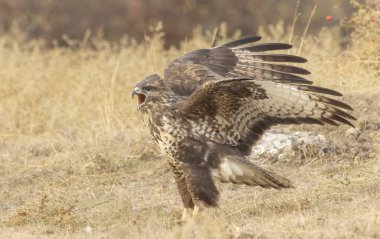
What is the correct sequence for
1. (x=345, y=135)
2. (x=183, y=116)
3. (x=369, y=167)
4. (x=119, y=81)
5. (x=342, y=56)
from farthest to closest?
(x=119, y=81), (x=342, y=56), (x=345, y=135), (x=369, y=167), (x=183, y=116)

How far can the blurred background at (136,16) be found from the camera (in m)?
20.5

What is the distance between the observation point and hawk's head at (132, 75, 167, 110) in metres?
6.99

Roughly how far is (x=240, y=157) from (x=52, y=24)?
15241 millimetres

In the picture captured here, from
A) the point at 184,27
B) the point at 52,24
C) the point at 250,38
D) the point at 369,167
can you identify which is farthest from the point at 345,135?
the point at 52,24

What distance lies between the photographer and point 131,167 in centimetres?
920

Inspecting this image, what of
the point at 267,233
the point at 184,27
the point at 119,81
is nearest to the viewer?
the point at 267,233

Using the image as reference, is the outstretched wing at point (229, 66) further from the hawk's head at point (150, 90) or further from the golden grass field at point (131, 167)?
the golden grass field at point (131, 167)

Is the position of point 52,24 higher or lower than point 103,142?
lower

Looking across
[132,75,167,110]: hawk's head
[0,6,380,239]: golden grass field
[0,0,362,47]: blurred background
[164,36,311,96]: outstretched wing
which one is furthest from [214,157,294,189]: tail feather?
[0,0,362,47]: blurred background

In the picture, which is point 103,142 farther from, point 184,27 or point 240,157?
point 184,27

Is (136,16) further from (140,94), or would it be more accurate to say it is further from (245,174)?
(245,174)

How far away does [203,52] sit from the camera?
27.6 ft

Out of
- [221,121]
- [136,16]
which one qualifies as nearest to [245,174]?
[221,121]

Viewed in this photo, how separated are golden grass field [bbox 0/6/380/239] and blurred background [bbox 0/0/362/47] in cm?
677
